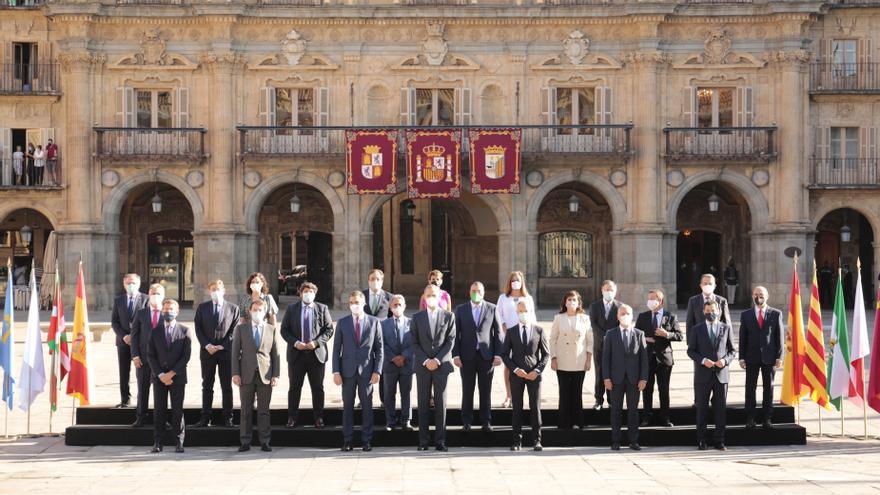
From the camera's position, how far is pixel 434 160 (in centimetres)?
3328

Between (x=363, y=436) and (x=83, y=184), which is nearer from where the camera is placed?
(x=363, y=436)

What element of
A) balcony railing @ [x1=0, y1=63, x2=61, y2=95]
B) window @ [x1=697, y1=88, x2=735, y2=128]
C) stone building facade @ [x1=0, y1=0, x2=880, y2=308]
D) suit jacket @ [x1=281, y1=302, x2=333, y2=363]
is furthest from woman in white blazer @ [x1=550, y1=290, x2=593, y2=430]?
balcony railing @ [x1=0, y1=63, x2=61, y2=95]

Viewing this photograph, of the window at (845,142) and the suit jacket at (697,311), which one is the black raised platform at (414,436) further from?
the window at (845,142)

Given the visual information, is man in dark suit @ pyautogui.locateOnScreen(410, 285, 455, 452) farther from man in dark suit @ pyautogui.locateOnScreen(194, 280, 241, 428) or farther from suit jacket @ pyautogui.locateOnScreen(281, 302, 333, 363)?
man in dark suit @ pyautogui.locateOnScreen(194, 280, 241, 428)

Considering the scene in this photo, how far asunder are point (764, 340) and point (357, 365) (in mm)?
5228

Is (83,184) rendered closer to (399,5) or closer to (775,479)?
(399,5)

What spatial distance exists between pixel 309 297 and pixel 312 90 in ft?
67.7

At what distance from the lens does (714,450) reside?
553 inches

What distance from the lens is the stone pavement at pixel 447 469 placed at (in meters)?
11.7

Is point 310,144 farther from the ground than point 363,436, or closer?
farther from the ground

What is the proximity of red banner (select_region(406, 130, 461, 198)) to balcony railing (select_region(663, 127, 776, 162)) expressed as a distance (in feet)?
20.3

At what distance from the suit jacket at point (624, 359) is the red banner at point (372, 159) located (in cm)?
1993

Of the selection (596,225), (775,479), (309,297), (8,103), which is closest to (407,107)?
(596,225)

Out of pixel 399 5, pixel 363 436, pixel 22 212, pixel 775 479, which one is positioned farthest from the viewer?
pixel 22 212
